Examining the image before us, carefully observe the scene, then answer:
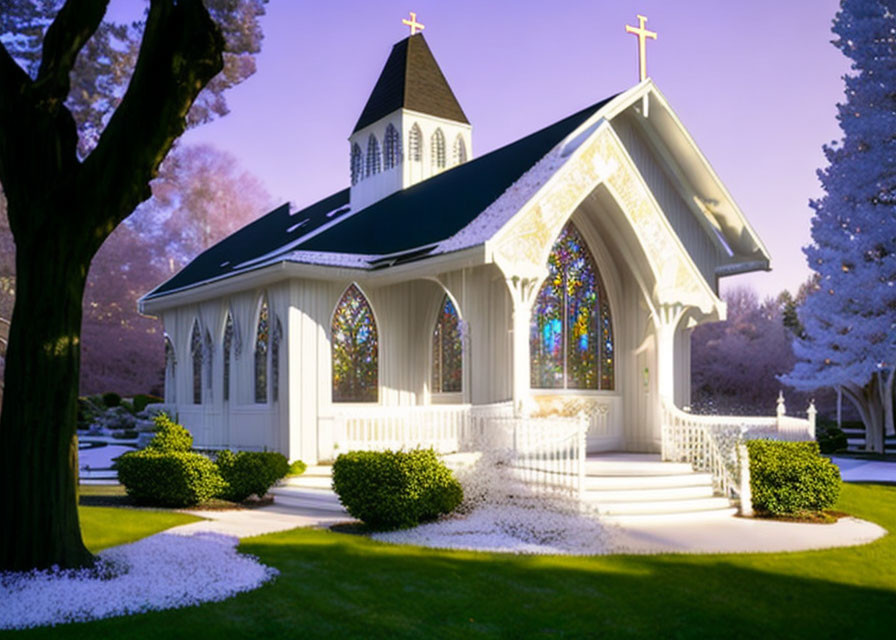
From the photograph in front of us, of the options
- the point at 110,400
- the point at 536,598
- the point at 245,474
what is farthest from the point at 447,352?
the point at 110,400

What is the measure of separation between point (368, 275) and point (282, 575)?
8.12 m

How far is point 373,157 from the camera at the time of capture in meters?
23.7

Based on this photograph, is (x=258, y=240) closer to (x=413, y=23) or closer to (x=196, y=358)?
(x=196, y=358)

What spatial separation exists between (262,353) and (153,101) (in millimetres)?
9258

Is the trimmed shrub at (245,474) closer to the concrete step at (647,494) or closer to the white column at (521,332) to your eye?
the white column at (521,332)

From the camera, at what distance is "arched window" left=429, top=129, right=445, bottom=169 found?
23.0 meters

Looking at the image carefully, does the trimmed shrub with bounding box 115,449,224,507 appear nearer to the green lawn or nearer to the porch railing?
the green lawn

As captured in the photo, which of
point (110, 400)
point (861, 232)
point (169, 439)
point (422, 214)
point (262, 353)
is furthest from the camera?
point (110, 400)

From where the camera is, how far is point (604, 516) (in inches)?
470

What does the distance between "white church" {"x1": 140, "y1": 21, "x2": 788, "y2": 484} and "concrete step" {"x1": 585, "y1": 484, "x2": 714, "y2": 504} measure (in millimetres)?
1563

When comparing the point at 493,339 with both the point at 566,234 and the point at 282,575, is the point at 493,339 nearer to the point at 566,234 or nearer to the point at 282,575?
the point at 566,234

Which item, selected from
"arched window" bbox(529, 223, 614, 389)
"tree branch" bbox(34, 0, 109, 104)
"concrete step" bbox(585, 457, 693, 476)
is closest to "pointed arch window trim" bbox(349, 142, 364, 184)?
"arched window" bbox(529, 223, 614, 389)

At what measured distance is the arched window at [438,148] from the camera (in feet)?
75.5

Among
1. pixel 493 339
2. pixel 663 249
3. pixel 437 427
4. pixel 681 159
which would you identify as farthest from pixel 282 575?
pixel 681 159
